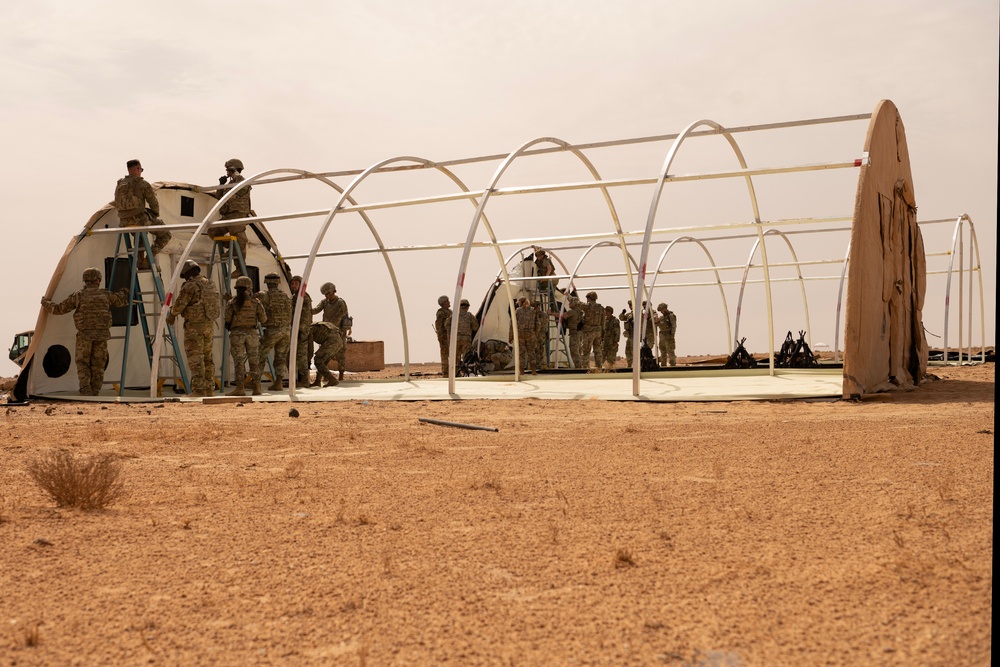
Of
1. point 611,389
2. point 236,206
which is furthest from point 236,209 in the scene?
point 611,389

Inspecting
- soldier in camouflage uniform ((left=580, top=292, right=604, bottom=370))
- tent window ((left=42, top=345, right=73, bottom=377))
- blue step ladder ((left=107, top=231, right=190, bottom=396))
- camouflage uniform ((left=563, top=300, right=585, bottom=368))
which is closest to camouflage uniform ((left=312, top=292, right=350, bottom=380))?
blue step ladder ((left=107, top=231, right=190, bottom=396))

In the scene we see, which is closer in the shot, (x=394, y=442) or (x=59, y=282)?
(x=394, y=442)

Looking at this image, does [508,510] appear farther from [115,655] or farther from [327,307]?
[327,307]

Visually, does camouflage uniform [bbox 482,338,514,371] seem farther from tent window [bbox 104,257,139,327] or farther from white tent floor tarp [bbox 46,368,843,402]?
tent window [bbox 104,257,139,327]

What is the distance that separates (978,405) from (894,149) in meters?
4.57

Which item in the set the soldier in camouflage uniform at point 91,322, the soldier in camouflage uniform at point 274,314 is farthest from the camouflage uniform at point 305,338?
the soldier in camouflage uniform at point 91,322

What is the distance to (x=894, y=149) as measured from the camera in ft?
43.9

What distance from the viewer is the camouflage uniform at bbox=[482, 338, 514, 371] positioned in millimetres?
21844

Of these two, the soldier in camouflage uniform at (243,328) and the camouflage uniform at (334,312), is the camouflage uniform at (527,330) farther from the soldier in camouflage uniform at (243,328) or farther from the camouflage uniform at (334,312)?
the soldier in camouflage uniform at (243,328)

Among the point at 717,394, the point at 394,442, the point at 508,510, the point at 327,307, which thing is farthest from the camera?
the point at 327,307

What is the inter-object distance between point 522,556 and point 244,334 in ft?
38.4

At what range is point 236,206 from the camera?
16.3 metres

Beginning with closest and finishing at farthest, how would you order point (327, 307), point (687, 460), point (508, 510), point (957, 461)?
point (508, 510), point (957, 461), point (687, 460), point (327, 307)

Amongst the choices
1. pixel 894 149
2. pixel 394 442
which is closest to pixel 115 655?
pixel 394 442
